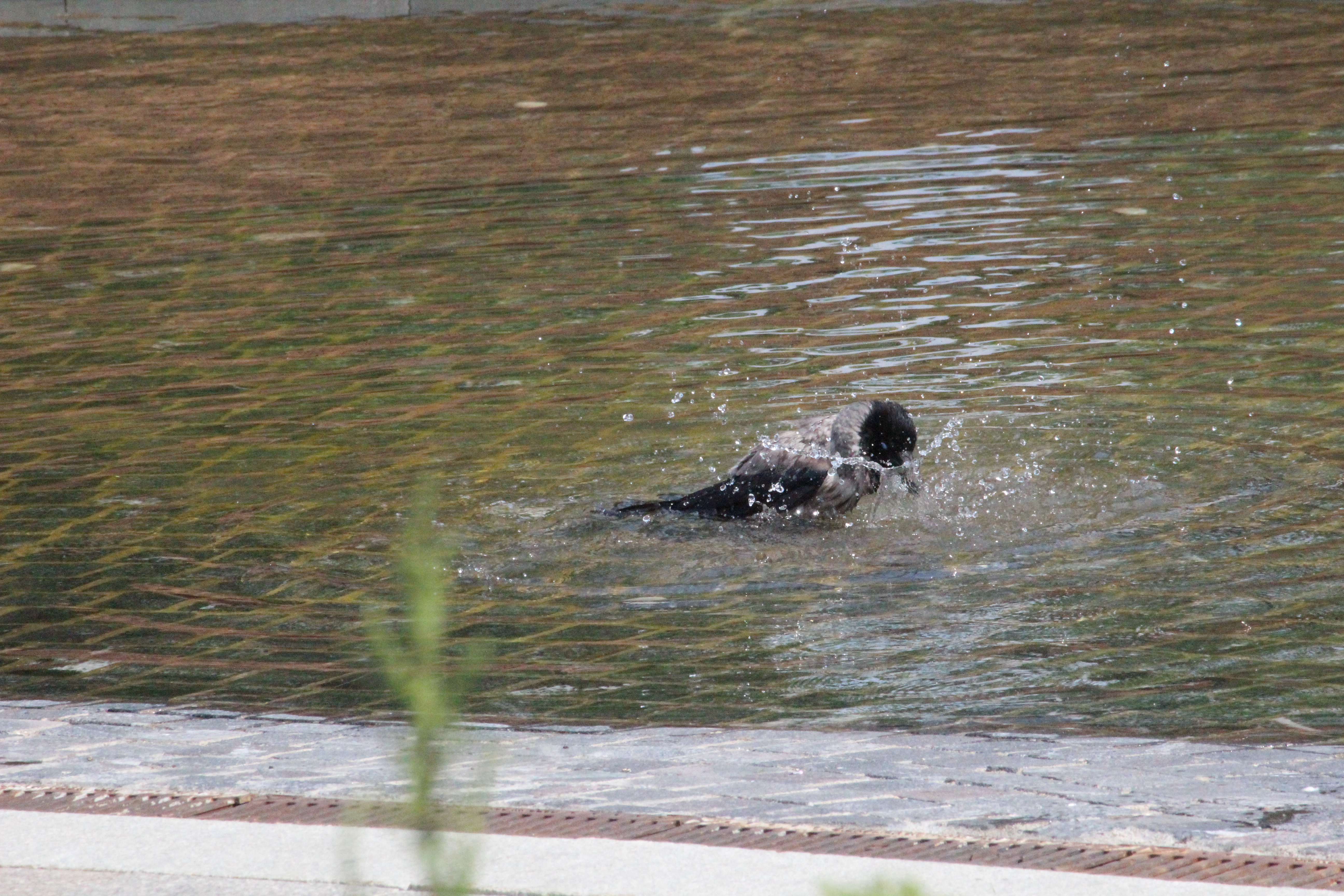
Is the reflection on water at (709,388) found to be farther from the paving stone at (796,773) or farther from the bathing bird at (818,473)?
the paving stone at (796,773)

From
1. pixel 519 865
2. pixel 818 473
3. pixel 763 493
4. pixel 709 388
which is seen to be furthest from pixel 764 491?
pixel 519 865

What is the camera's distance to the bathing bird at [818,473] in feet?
26.5

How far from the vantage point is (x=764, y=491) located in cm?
812

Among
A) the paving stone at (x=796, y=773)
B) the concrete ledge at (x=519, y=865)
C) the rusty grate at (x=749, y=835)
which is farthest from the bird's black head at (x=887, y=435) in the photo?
the concrete ledge at (x=519, y=865)

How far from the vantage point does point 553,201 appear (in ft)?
48.8

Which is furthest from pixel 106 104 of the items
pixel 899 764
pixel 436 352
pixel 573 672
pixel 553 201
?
pixel 899 764

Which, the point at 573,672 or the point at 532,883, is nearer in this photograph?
the point at 532,883

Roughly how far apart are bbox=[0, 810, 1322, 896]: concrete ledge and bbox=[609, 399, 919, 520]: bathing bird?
358 cm

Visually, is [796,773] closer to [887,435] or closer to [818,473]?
[818,473]

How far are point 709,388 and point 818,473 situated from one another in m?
1.86

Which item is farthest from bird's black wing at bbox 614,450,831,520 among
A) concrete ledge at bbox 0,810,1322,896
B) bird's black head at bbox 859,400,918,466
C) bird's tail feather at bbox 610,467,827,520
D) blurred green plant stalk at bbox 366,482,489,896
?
blurred green plant stalk at bbox 366,482,489,896

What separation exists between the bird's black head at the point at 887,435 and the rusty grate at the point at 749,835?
3.68 meters

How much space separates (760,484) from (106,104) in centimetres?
1444

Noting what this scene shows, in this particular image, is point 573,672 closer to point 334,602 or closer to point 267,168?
point 334,602
